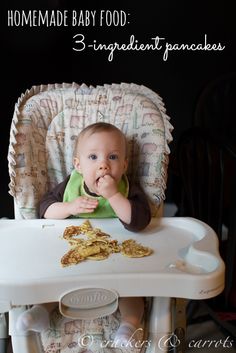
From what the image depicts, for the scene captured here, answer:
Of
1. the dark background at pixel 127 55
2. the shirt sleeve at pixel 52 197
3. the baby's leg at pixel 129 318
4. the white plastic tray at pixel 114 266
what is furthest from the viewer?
the dark background at pixel 127 55

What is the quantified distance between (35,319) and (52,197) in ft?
0.98

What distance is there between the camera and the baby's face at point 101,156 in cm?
102

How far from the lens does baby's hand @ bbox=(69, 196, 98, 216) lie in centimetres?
103

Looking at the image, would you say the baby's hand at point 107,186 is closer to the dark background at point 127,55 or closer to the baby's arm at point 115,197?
the baby's arm at point 115,197

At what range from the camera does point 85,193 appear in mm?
1096

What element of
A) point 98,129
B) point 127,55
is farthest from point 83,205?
point 127,55

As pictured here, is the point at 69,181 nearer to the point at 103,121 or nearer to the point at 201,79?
the point at 103,121

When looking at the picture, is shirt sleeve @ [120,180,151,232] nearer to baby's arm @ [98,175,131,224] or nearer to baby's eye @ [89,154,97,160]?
baby's arm @ [98,175,131,224]

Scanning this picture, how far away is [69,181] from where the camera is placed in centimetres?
112

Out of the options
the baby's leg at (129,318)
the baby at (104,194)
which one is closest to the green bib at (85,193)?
the baby at (104,194)

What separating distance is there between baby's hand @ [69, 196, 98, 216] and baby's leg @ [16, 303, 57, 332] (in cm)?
21

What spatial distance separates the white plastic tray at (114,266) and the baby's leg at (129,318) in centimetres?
14

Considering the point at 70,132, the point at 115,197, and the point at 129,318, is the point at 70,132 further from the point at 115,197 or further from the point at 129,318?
the point at 129,318

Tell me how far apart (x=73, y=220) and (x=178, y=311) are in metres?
0.31
